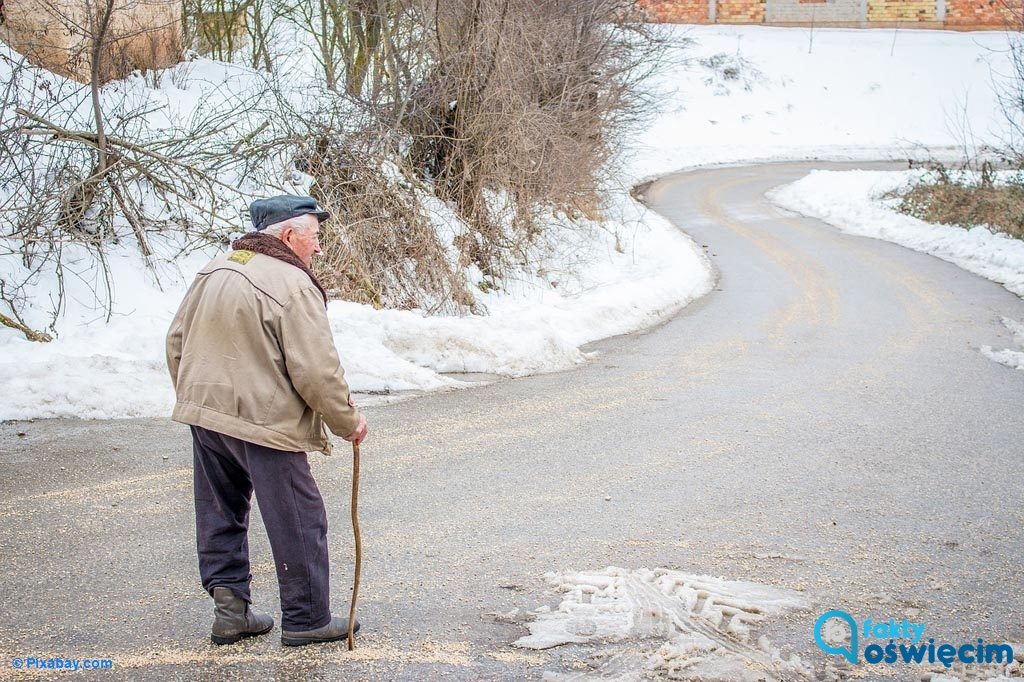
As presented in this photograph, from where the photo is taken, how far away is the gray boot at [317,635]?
3.92m

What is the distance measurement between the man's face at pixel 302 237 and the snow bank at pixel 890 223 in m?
13.9

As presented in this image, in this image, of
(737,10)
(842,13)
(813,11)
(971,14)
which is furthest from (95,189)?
(971,14)

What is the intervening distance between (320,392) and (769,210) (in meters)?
24.4

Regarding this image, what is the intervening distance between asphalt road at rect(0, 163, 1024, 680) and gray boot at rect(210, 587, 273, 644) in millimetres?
53

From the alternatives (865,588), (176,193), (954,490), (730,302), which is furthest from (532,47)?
(865,588)

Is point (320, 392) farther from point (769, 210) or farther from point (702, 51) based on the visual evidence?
point (702, 51)

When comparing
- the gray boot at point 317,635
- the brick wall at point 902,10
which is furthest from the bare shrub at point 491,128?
the brick wall at point 902,10

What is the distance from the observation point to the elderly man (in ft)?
12.1

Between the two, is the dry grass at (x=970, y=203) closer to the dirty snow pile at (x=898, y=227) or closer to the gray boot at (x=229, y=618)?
the dirty snow pile at (x=898, y=227)

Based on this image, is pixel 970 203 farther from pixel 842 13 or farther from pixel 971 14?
pixel 971 14

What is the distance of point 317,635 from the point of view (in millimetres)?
3938

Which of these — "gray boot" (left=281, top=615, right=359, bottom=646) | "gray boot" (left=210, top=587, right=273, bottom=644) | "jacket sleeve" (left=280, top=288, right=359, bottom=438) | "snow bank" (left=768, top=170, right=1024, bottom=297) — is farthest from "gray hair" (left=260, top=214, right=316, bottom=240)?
"snow bank" (left=768, top=170, right=1024, bottom=297)

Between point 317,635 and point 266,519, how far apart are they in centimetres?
54

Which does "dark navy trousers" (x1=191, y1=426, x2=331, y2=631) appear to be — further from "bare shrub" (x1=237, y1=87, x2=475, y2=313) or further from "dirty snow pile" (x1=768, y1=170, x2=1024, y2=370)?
"dirty snow pile" (x1=768, y1=170, x2=1024, y2=370)
